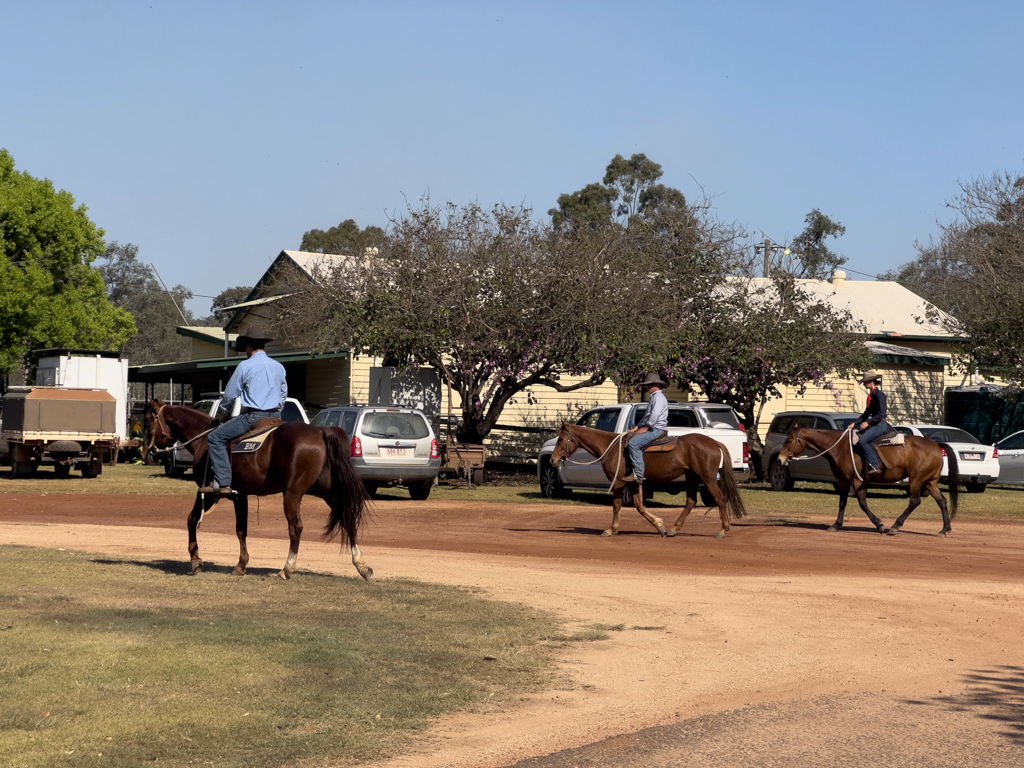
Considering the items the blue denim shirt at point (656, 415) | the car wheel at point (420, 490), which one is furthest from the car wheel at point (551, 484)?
→ the blue denim shirt at point (656, 415)

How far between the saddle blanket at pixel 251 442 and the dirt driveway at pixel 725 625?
163 cm

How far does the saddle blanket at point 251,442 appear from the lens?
11516 millimetres

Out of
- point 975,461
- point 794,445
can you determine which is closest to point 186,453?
point 794,445

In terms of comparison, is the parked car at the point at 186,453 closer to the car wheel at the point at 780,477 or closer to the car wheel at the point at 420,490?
the car wheel at the point at 420,490

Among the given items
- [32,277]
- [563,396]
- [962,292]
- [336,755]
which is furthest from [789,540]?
[32,277]

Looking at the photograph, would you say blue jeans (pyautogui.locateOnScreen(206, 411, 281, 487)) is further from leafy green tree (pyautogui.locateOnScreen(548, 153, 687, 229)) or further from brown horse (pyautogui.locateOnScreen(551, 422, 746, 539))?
leafy green tree (pyautogui.locateOnScreen(548, 153, 687, 229))

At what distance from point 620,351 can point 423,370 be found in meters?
5.26

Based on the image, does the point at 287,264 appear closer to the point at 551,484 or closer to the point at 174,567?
the point at 551,484

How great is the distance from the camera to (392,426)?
2227 centimetres

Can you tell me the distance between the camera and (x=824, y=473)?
26.5 meters

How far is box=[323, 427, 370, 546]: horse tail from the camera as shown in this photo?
439 inches

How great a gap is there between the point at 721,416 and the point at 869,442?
5.22 meters

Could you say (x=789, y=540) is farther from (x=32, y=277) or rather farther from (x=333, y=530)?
(x=32, y=277)

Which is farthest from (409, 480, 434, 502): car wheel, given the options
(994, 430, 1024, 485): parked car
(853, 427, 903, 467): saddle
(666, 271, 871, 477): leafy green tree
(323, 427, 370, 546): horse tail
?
(994, 430, 1024, 485): parked car
